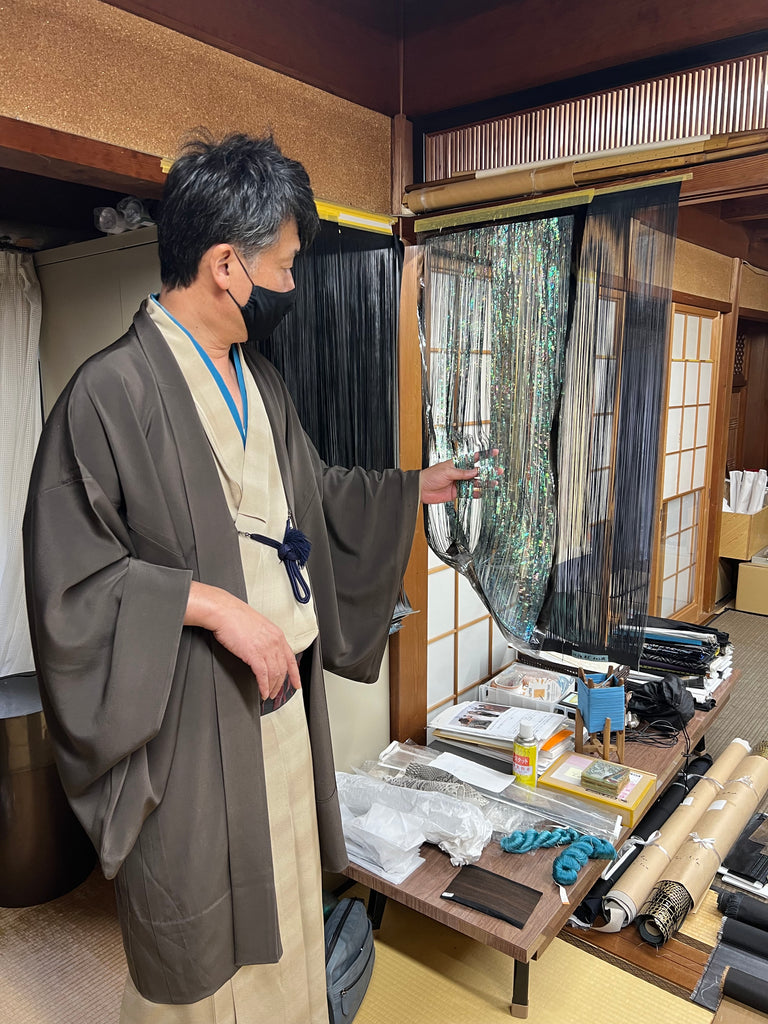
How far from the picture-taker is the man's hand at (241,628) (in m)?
1.29

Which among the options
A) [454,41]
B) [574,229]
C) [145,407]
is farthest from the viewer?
[454,41]

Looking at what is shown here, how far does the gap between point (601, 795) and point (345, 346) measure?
160 cm

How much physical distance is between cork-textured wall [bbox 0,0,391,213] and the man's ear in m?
0.52

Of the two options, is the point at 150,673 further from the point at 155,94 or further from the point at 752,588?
the point at 752,588

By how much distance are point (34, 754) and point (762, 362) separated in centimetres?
639

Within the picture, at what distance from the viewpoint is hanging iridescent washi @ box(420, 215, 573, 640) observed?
1.88 m

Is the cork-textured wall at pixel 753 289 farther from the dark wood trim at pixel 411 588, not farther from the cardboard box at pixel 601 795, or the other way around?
the cardboard box at pixel 601 795

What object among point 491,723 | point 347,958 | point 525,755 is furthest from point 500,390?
point 347,958

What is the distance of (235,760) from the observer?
1.39 m

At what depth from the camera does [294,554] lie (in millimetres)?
1492

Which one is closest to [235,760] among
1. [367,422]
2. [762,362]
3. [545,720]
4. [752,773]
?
[367,422]

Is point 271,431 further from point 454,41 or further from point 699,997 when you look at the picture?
point 699,997

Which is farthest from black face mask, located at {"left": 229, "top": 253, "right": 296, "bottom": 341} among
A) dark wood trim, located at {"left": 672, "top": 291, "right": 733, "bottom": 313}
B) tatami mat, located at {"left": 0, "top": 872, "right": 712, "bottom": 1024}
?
dark wood trim, located at {"left": 672, "top": 291, "right": 733, "bottom": 313}

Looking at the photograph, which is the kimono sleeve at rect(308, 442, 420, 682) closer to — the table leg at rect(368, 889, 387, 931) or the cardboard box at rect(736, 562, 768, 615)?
the table leg at rect(368, 889, 387, 931)
